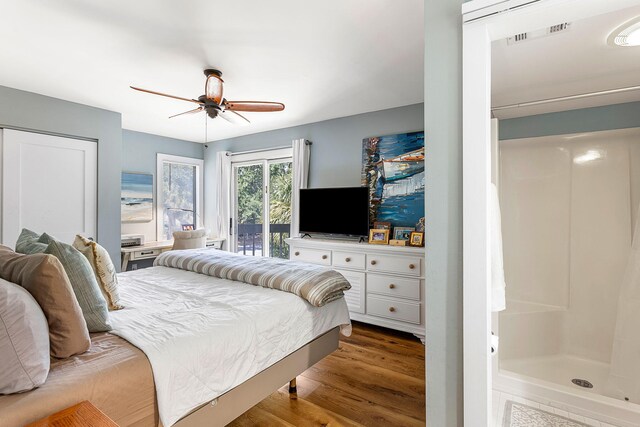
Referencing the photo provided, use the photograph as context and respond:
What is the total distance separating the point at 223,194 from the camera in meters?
5.36

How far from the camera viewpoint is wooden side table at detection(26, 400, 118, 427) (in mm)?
841

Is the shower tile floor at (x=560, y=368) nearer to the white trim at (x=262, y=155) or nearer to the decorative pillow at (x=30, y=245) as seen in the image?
the decorative pillow at (x=30, y=245)

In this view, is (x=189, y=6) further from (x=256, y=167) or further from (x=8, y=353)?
(x=256, y=167)

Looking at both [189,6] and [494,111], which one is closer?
[189,6]

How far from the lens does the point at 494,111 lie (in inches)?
90.0

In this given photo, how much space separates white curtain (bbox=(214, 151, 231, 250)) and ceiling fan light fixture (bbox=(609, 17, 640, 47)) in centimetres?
485

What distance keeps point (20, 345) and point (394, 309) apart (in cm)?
294

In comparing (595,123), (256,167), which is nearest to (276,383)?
(595,123)

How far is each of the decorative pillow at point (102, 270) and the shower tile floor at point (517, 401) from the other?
8.07 feet

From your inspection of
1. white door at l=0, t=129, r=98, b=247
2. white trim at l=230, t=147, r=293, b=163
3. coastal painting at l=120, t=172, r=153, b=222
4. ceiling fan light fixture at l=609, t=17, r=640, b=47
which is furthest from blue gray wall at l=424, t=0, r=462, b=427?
coastal painting at l=120, t=172, r=153, b=222

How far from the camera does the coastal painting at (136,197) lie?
15.2 feet

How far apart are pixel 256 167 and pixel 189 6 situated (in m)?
3.35

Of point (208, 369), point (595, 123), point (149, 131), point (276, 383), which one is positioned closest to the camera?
point (208, 369)

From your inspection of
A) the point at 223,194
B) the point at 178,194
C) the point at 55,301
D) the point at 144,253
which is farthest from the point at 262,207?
the point at 55,301
